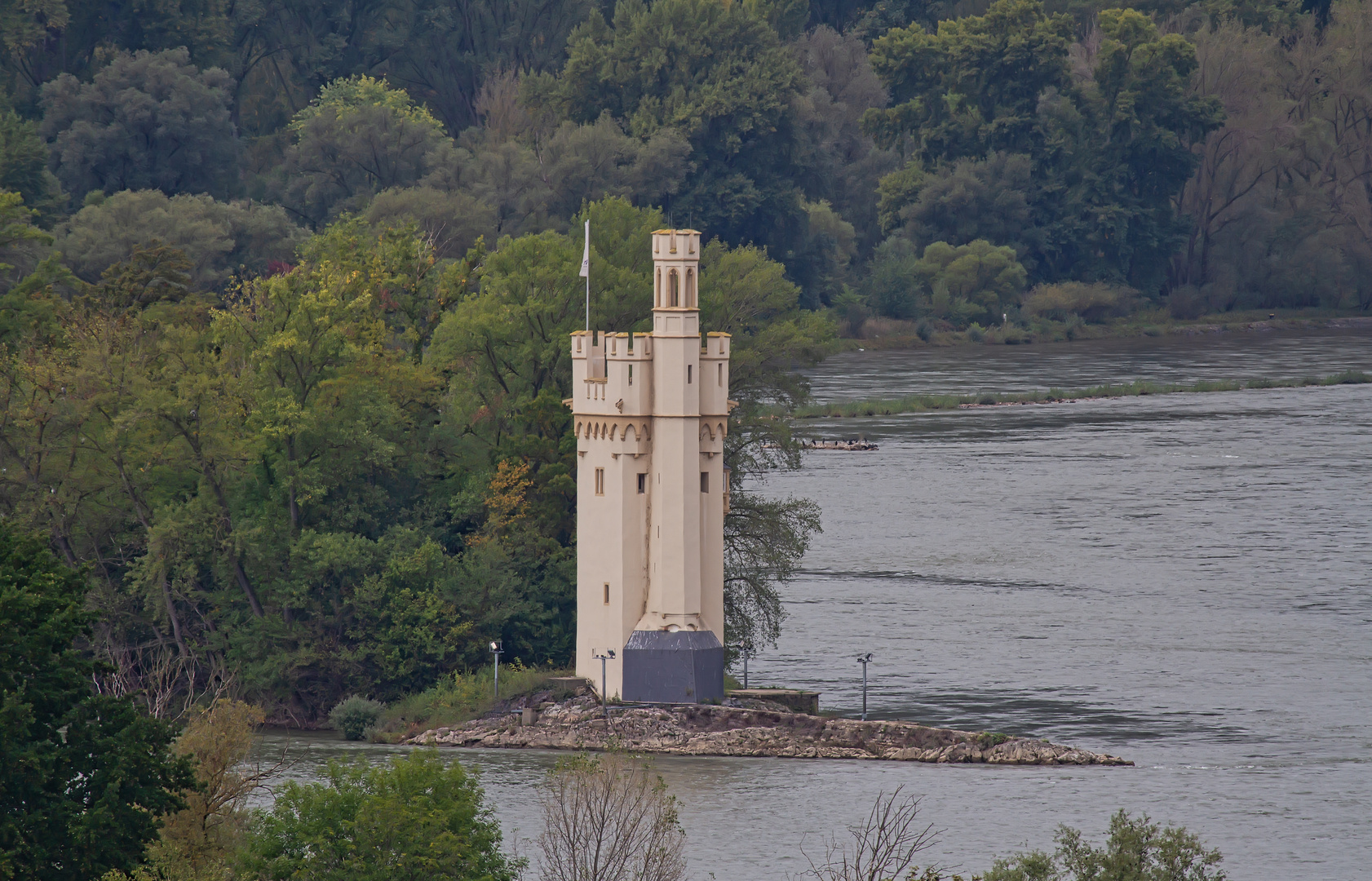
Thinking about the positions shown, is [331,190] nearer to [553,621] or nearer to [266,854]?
[553,621]

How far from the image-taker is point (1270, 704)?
7206 cm

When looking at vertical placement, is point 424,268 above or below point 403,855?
above

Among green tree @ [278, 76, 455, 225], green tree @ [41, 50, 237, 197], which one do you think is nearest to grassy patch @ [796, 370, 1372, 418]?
green tree @ [278, 76, 455, 225]

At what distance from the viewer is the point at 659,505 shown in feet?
214

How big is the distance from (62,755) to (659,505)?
30.6 meters

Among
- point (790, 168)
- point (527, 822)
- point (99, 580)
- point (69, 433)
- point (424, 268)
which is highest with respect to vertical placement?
point (790, 168)

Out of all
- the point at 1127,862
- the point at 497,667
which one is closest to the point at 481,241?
the point at 497,667

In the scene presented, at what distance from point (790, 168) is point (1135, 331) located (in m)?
31.6

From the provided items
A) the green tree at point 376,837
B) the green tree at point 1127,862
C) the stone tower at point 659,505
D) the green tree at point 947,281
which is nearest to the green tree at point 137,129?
the green tree at point 947,281

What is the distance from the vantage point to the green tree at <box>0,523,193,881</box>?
3534 cm

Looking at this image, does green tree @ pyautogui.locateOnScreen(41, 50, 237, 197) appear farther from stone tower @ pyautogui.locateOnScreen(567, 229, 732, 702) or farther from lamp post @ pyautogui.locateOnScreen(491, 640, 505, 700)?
stone tower @ pyautogui.locateOnScreen(567, 229, 732, 702)

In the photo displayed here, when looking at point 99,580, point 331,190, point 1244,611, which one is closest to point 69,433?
point 99,580

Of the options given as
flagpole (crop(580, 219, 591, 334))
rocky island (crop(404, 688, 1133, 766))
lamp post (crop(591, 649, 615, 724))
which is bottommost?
rocky island (crop(404, 688, 1133, 766))

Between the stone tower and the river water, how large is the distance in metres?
3.45
